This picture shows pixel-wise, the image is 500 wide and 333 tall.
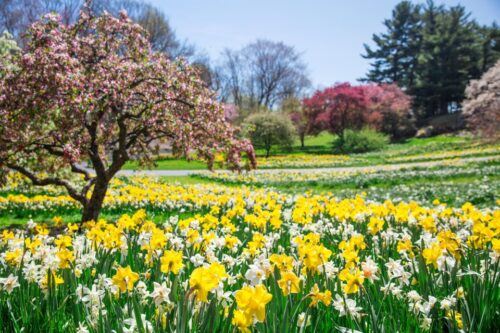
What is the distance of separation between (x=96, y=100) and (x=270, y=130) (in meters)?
29.0

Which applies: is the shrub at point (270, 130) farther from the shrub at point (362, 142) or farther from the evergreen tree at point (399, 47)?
the evergreen tree at point (399, 47)

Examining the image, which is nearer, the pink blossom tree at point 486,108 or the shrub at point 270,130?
the pink blossom tree at point 486,108

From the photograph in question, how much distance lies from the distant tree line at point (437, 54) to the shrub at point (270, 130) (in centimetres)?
1858

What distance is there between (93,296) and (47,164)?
5.84 meters

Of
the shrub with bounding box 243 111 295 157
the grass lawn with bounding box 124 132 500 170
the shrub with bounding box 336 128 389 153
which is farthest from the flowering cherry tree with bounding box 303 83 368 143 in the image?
the shrub with bounding box 243 111 295 157

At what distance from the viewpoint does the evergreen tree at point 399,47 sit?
51219mm

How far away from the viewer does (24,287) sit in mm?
2406

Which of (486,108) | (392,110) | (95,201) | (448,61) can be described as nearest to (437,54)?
(448,61)

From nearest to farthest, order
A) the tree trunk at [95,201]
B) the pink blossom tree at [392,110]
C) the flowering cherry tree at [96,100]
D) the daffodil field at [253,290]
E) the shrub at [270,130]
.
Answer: the daffodil field at [253,290], the flowering cherry tree at [96,100], the tree trunk at [95,201], the shrub at [270,130], the pink blossom tree at [392,110]

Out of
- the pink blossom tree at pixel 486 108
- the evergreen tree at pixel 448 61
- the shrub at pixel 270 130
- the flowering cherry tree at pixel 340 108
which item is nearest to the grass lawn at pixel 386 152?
the shrub at pixel 270 130

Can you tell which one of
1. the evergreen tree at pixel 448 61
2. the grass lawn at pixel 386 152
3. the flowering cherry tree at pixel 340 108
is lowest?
the grass lawn at pixel 386 152

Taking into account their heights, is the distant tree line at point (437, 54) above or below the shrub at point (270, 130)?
above

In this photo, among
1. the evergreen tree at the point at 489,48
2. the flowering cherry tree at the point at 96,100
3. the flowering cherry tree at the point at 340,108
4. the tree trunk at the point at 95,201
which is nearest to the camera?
the flowering cherry tree at the point at 96,100

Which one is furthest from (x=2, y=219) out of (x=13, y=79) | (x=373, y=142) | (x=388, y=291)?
(x=373, y=142)
